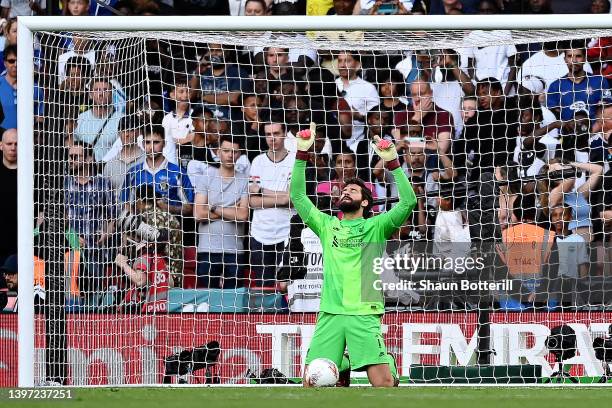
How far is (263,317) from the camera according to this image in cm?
946

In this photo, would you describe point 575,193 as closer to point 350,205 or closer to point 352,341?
point 350,205

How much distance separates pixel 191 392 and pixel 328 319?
1767 millimetres

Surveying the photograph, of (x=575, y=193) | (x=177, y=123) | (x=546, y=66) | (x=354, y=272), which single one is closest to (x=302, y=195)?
(x=354, y=272)

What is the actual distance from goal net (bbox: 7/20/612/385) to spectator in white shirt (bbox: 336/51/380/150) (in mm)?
20

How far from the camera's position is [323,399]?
5.71 metres

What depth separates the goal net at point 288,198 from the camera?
9227 mm

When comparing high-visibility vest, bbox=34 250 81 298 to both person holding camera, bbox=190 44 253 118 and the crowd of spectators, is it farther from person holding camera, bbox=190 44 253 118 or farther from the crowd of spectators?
person holding camera, bbox=190 44 253 118

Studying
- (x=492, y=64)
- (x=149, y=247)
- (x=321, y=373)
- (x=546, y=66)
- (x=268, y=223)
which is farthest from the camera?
(x=492, y=64)

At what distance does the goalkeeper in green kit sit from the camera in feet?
25.2

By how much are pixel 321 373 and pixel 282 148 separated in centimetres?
315

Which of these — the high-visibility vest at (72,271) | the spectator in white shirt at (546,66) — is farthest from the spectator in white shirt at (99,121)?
the spectator in white shirt at (546,66)

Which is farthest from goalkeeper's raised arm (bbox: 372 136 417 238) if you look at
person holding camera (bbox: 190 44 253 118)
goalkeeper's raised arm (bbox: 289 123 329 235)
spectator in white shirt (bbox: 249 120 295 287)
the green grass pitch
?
person holding camera (bbox: 190 44 253 118)

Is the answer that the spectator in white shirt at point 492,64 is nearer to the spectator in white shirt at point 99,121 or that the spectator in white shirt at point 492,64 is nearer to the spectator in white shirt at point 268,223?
the spectator in white shirt at point 268,223

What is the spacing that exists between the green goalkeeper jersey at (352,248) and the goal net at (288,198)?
1.59 meters
